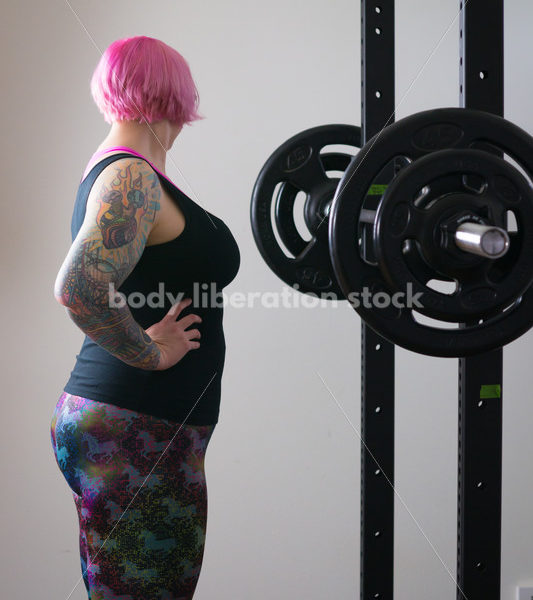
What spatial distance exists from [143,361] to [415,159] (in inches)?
20.0

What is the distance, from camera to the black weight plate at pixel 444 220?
0.77 meters

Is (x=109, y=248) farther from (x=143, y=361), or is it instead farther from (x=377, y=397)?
(x=377, y=397)

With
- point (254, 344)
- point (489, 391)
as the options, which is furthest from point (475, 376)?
point (254, 344)

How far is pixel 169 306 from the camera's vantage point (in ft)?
3.58

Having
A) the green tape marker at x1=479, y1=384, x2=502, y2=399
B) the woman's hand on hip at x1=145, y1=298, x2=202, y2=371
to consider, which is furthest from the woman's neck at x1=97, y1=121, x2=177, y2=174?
the green tape marker at x1=479, y1=384, x2=502, y2=399

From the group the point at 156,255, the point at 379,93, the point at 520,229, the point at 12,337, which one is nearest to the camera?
the point at 520,229

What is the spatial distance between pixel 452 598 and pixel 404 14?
1844mm

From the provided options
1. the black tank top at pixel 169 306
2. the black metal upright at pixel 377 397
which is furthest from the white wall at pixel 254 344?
the black tank top at pixel 169 306

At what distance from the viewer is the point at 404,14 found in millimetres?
2012

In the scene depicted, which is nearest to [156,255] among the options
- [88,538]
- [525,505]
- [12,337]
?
[88,538]

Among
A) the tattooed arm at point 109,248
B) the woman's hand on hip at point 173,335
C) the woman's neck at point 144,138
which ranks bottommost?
the woman's hand on hip at point 173,335

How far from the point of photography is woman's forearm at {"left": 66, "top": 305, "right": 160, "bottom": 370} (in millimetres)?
988

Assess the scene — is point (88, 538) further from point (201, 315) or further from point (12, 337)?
point (12, 337)

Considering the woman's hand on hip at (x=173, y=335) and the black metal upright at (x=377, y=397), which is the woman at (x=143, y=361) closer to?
the woman's hand on hip at (x=173, y=335)
